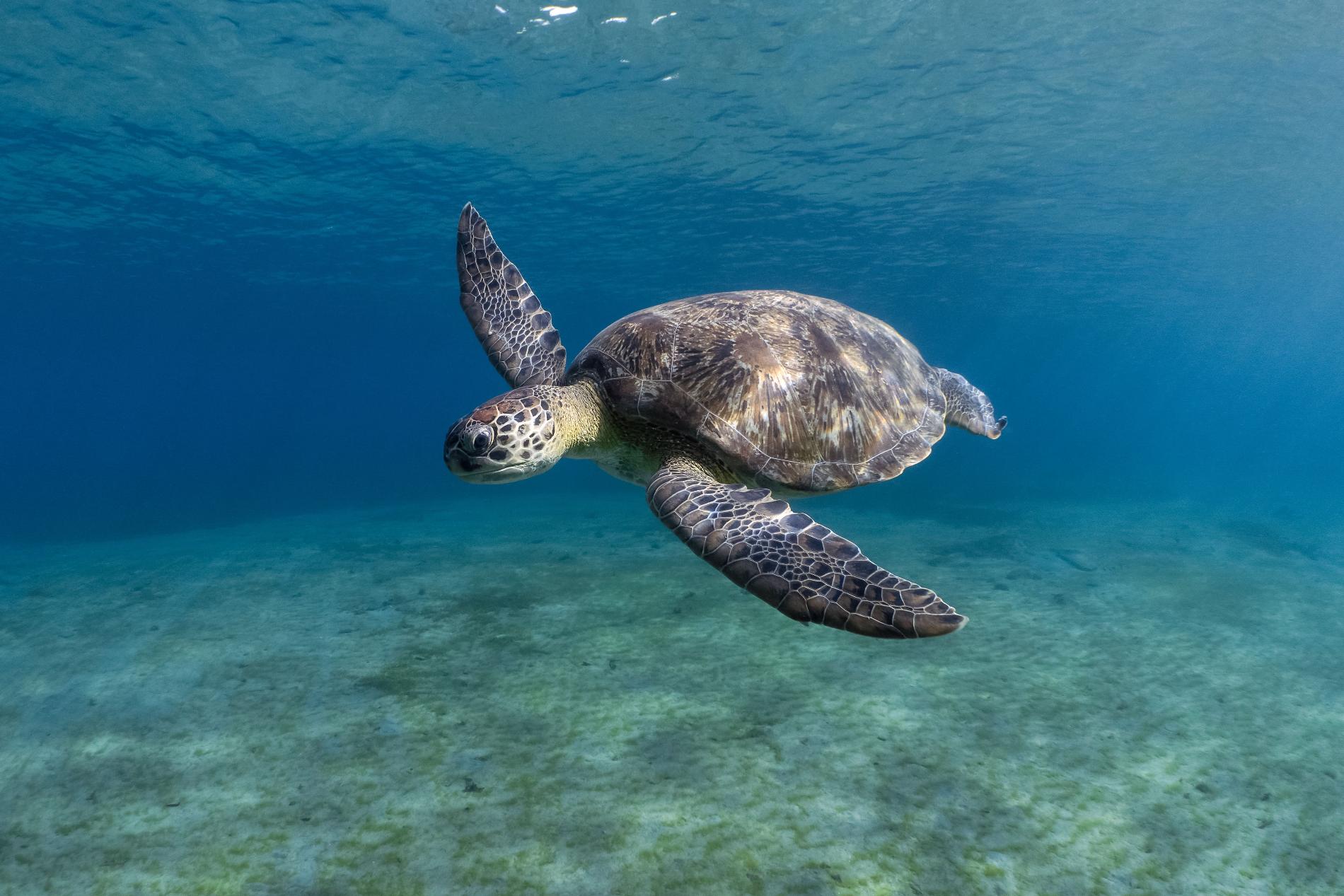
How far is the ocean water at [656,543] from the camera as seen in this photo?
3.37m

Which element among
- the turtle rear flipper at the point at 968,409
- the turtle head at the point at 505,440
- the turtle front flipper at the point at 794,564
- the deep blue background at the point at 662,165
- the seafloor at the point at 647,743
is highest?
the deep blue background at the point at 662,165

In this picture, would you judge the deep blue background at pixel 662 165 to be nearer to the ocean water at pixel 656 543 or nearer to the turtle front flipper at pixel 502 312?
the ocean water at pixel 656 543

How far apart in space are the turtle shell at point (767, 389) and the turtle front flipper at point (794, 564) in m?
0.46

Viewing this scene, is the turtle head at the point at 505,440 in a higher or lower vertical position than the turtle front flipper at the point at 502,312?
lower

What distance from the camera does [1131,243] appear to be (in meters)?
25.7

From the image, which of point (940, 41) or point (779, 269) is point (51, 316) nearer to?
point (779, 269)

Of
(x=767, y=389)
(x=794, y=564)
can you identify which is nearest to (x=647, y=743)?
(x=794, y=564)

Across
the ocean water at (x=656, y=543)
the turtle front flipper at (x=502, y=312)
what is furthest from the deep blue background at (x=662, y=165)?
the turtle front flipper at (x=502, y=312)

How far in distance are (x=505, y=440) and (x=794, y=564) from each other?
1.89m

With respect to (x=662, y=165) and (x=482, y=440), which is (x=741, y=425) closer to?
(x=482, y=440)

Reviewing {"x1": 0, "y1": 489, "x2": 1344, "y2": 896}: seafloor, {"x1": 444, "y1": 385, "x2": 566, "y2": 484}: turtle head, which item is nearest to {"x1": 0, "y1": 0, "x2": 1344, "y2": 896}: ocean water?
{"x1": 0, "y1": 489, "x2": 1344, "y2": 896}: seafloor

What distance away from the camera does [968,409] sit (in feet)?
19.5

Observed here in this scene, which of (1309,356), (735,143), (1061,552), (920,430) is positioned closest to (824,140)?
(735,143)

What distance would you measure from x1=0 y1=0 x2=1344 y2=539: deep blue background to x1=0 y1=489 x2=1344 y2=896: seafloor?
33.6ft
